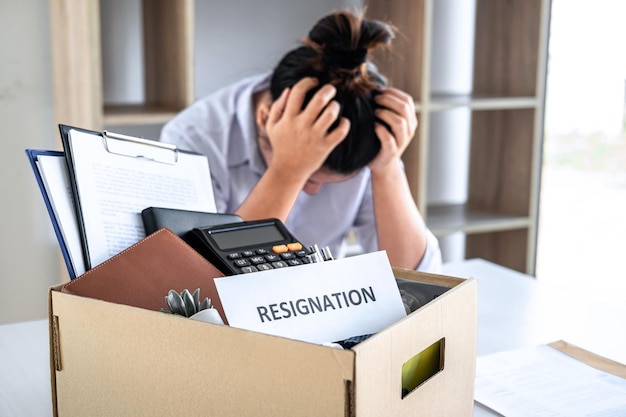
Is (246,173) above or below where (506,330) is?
above

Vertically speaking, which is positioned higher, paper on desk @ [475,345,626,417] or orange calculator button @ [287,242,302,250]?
orange calculator button @ [287,242,302,250]

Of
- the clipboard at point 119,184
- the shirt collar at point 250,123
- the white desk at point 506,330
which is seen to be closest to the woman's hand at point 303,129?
the shirt collar at point 250,123

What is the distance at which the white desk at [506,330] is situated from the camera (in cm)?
88

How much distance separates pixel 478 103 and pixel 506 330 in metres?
1.53

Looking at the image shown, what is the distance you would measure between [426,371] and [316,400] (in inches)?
5.8

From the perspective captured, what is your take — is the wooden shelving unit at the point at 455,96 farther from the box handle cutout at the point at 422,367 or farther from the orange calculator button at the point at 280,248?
the box handle cutout at the point at 422,367

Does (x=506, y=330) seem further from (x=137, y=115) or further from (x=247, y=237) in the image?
(x=137, y=115)

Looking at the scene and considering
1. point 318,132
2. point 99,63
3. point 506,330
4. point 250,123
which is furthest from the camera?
point 99,63

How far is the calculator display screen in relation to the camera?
0.76m

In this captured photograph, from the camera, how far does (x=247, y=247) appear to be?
774 mm

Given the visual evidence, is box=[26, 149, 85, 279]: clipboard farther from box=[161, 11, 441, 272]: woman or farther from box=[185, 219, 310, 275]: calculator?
box=[161, 11, 441, 272]: woman

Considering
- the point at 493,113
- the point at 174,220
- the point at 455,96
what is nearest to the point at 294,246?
the point at 174,220

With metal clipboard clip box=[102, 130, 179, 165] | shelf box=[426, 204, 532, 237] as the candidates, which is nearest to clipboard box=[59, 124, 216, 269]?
metal clipboard clip box=[102, 130, 179, 165]

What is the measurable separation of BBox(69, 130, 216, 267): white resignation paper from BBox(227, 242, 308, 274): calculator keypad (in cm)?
11
